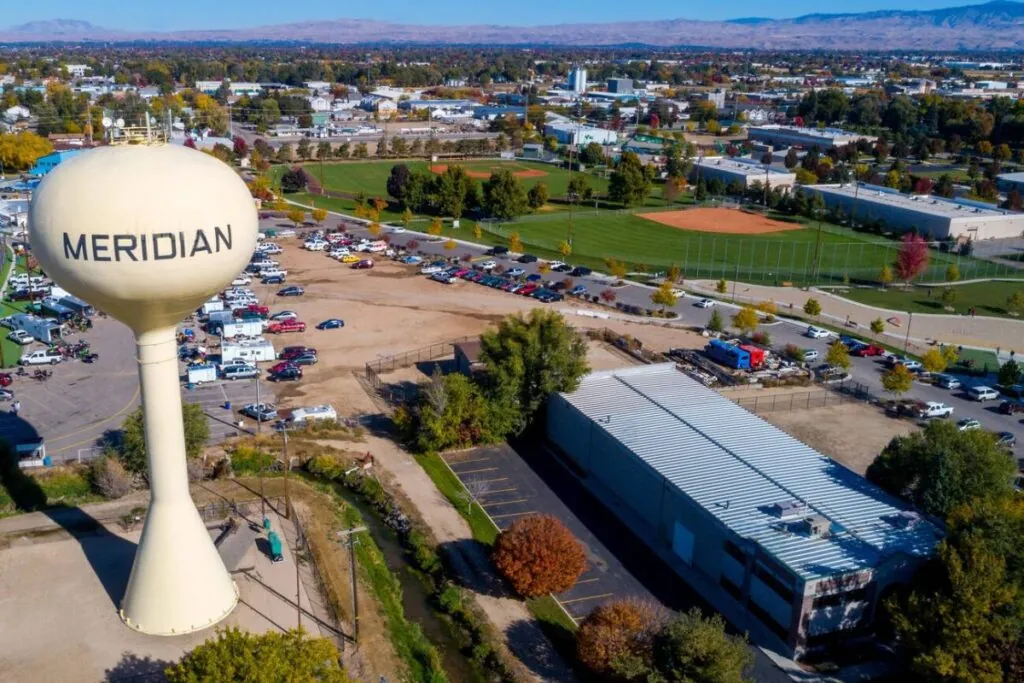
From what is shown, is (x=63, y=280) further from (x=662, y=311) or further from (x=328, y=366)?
(x=662, y=311)

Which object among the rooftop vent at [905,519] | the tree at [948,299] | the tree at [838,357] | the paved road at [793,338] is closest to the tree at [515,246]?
the paved road at [793,338]

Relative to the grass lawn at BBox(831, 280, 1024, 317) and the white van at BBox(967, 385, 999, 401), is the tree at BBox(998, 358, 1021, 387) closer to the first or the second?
the white van at BBox(967, 385, 999, 401)

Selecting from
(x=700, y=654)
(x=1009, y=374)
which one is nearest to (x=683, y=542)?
(x=700, y=654)

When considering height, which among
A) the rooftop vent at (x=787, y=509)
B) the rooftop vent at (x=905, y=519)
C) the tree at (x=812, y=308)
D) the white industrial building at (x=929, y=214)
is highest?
the white industrial building at (x=929, y=214)

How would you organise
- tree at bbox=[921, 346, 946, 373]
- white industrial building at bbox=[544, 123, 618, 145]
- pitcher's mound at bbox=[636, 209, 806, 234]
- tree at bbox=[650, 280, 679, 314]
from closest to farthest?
tree at bbox=[921, 346, 946, 373]
tree at bbox=[650, 280, 679, 314]
pitcher's mound at bbox=[636, 209, 806, 234]
white industrial building at bbox=[544, 123, 618, 145]

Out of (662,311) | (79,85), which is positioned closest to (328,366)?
(662,311)

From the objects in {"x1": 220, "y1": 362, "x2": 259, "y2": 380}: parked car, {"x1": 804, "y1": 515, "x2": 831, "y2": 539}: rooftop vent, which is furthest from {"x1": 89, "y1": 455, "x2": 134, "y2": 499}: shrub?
{"x1": 804, "y1": 515, "x2": 831, "y2": 539}: rooftop vent

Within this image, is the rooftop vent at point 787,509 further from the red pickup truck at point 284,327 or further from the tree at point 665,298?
the red pickup truck at point 284,327
